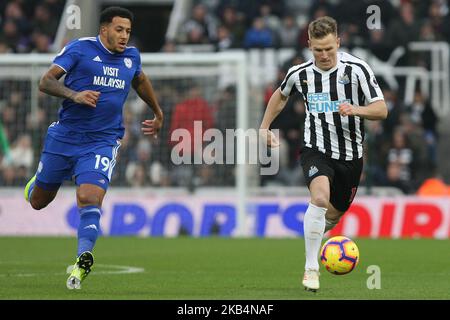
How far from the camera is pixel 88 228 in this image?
934cm

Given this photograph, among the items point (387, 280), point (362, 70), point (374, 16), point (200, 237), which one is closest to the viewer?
point (362, 70)

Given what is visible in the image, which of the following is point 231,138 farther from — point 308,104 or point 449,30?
point 308,104

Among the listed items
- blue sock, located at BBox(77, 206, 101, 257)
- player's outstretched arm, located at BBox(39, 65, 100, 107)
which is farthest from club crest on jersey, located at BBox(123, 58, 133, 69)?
blue sock, located at BBox(77, 206, 101, 257)

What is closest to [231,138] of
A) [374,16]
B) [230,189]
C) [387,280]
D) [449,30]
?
[230,189]

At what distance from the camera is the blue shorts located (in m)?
9.69

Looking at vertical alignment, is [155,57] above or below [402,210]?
above

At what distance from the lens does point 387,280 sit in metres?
10.5

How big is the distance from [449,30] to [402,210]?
5.13 metres

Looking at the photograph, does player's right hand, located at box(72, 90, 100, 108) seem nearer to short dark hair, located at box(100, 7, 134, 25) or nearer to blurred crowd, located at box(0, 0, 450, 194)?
short dark hair, located at box(100, 7, 134, 25)

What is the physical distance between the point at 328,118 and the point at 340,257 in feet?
4.12

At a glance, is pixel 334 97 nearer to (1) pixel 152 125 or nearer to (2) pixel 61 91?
(1) pixel 152 125

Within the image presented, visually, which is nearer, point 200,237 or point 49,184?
point 49,184

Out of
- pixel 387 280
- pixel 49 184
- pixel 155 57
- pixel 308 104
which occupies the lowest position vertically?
pixel 387 280

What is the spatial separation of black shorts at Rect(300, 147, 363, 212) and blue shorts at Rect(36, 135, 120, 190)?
1.72 metres
